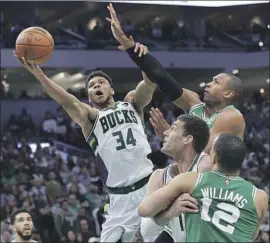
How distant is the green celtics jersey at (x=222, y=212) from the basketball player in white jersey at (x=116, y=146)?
2.75 meters

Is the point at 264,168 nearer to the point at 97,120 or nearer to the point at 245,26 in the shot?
the point at 245,26

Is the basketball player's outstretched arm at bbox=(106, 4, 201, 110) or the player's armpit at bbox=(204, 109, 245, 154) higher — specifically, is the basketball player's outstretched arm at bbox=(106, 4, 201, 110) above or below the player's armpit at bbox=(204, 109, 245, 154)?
above

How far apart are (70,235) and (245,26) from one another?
17.0 metres

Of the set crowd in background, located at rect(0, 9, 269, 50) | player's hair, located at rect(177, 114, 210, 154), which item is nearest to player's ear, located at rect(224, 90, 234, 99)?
player's hair, located at rect(177, 114, 210, 154)

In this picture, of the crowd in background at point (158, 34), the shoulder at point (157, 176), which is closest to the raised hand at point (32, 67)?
the shoulder at point (157, 176)

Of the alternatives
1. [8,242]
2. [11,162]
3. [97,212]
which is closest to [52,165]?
[11,162]

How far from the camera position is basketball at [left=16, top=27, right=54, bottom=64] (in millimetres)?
6883

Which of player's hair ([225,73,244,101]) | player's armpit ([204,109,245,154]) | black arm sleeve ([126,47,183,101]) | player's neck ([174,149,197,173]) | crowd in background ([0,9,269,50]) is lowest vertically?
player's neck ([174,149,197,173])

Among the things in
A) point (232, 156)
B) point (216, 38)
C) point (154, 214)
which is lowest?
point (154, 214)

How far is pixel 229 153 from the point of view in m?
4.17

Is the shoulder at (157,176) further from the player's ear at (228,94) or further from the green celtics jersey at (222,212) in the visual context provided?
the player's ear at (228,94)

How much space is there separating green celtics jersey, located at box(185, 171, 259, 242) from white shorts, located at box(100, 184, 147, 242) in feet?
8.89

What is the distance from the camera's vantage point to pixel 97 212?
14.8 metres

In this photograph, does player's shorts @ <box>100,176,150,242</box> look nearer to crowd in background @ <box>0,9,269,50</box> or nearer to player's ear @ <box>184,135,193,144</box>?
player's ear @ <box>184,135,193,144</box>
